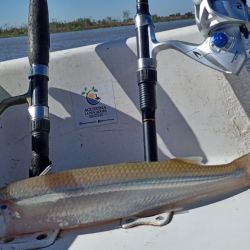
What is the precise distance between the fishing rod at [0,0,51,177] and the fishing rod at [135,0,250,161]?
0.55 metres

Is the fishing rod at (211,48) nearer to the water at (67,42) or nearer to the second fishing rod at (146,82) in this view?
the second fishing rod at (146,82)

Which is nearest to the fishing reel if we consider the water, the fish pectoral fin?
the fish pectoral fin

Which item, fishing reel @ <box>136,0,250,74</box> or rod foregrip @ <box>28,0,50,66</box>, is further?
rod foregrip @ <box>28,0,50,66</box>

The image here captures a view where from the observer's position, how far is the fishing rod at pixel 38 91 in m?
2.61

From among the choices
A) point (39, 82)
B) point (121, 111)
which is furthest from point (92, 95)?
point (39, 82)

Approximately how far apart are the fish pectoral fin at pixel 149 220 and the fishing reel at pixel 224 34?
861 millimetres

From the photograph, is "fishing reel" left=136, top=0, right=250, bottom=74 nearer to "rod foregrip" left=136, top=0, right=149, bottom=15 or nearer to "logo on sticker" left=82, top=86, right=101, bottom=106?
"rod foregrip" left=136, top=0, right=149, bottom=15

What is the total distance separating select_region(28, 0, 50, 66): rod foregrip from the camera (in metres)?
2.86

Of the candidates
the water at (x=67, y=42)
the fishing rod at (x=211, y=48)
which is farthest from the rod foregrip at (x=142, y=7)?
the water at (x=67, y=42)

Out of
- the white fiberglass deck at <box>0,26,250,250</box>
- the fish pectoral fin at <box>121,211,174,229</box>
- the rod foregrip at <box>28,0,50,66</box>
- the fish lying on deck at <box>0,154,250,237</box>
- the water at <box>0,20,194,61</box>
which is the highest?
the water at <box>0,20,194,61</box>

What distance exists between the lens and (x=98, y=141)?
3027mm

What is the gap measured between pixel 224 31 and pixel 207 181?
0.82 m

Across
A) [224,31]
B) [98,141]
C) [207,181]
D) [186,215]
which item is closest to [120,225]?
[186,215]

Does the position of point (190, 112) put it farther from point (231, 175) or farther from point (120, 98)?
point (231, 175)
